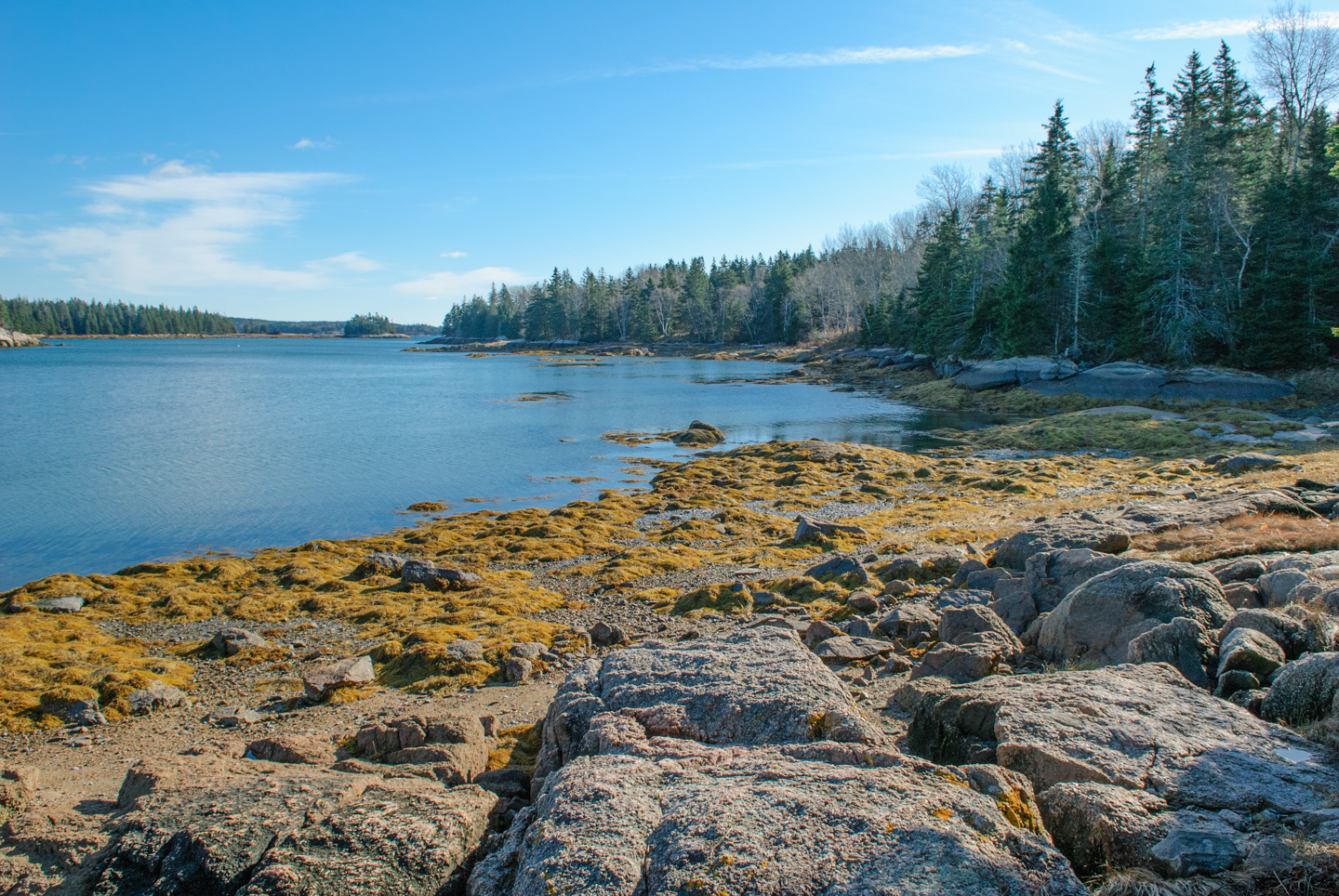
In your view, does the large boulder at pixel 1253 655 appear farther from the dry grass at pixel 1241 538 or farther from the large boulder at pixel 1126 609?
the dry grass at pixel 1241 538

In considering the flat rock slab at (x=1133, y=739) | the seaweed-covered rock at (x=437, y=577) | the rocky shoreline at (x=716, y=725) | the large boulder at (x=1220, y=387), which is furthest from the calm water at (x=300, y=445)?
the flat rock slab at (x=1133, y=739)

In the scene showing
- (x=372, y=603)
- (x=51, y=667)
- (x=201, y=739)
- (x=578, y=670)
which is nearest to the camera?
(x=578, y=670)

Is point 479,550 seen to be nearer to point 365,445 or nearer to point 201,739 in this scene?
point 201,739

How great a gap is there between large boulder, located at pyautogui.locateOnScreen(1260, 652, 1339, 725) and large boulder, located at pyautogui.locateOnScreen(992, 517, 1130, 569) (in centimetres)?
769

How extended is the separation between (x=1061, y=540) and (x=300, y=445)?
37991mm

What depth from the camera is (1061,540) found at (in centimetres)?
1370

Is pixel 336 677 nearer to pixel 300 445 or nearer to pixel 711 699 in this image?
pixel 711 699

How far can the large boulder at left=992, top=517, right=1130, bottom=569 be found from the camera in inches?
522

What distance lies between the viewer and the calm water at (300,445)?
23359mm

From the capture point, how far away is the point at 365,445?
1565 inches

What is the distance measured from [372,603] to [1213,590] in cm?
1514

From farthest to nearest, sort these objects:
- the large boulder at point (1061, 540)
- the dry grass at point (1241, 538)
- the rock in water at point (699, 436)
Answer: the rock in water at point (699, 436), the large boulder at point (1061, 540), the dry grass at point (1241, 538)

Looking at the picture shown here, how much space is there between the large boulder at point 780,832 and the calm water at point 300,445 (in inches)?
811

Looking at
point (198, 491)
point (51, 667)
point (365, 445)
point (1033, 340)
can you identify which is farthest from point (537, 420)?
point (1033, 340)
